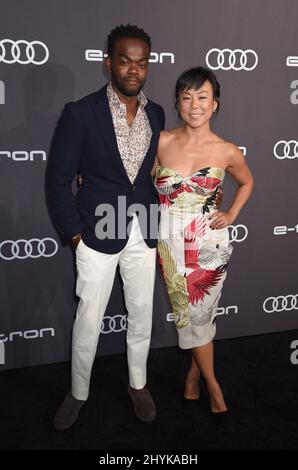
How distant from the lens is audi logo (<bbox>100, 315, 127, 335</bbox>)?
3.19 metres

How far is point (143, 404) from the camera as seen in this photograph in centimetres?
257

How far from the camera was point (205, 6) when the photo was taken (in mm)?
2838

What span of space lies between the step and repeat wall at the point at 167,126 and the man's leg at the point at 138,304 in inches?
25.4

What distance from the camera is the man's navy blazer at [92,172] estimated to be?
2.14 metres

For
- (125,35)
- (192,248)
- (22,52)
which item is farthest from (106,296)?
(22,52)

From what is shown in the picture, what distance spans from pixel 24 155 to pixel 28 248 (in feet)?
1.86

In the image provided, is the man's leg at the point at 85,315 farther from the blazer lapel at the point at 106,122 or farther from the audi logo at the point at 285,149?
the audi logo at the point at 285,149

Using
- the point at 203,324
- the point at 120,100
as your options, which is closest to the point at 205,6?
the point at 120,100

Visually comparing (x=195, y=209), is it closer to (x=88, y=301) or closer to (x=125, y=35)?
(x=88, y=301)

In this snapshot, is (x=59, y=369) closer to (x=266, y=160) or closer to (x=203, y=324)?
(x=203, y=324)

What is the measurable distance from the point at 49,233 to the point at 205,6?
5.44ft

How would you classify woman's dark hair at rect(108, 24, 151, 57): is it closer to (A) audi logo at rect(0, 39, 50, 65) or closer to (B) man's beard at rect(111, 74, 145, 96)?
(B) man's beard at rect(111, 74, 145, 96)

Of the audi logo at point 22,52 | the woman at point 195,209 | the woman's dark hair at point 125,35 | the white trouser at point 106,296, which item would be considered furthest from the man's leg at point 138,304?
the audi logo at point 22,52
